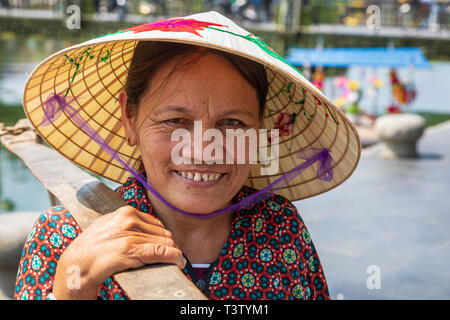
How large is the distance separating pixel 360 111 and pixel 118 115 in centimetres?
1050

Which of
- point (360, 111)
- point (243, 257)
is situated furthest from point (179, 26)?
point (360, 111)

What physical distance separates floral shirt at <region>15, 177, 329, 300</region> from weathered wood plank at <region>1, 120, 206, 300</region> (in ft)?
0.19

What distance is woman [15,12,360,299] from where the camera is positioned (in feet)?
3.59

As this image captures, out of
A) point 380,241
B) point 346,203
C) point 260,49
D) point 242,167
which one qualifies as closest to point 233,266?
point 242,167

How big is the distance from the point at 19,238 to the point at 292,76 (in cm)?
176

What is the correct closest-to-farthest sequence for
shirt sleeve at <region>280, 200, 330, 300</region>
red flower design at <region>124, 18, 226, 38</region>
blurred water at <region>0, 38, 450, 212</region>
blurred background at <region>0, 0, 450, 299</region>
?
1. red flower design at <region>124, 18, 226, 38</region>
2. shirt sleeve at <region>280, 200, 330, 300</region>
3. blurred background at <region>0, 0, 450, 299</region>
4. blurred water at <region>0, 38, 450, 212</region>

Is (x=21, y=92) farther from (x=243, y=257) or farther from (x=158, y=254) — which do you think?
(x=158, y=254)

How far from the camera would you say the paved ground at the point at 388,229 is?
4.11m

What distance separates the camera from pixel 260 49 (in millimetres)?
1250

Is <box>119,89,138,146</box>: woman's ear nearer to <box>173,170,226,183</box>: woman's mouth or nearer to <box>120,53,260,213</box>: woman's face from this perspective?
<box>120,53,260,213</box>: woman's face

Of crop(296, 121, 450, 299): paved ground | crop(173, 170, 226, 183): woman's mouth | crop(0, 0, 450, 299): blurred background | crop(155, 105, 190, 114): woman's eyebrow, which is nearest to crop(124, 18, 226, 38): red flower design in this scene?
crop(155, 105, 190, 114): woman's eyebrow

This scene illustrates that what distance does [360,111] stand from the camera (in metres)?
11.6

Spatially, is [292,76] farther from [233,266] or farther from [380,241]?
[380,241]

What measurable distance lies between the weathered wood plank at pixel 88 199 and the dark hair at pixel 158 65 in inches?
10.1
